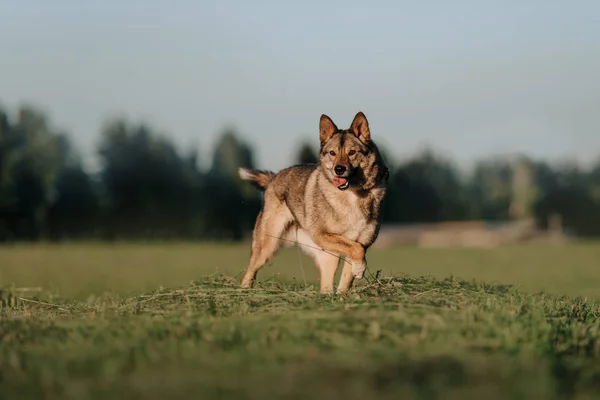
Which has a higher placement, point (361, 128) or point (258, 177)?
point (361, 128)

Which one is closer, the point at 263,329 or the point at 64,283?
the point at 263,329

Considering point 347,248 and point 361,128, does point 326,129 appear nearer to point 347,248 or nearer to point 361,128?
point 361,128

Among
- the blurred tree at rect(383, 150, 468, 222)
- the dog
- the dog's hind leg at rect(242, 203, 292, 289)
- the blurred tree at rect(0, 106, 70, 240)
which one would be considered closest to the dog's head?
A: the dog

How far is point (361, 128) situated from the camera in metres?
9.63

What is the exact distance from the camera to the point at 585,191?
9962 cm

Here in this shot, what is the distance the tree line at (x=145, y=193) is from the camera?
2468 inches

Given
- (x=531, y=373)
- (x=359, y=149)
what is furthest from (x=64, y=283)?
(x=531, y=373)

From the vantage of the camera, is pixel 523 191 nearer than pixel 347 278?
No

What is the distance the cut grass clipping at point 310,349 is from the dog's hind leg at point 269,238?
10.5 ft

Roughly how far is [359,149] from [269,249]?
82.4 inches

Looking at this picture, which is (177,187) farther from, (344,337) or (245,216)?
(344,337)

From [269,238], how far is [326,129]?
1784 millimetres

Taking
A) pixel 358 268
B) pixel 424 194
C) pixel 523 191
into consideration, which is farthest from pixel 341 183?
pixel 523 191

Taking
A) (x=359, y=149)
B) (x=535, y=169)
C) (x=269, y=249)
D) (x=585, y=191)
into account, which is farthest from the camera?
(x=535, y=169)
